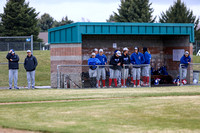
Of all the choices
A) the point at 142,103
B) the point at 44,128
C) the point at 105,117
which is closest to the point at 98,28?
the point at 142,103

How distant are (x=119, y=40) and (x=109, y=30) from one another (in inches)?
73.1

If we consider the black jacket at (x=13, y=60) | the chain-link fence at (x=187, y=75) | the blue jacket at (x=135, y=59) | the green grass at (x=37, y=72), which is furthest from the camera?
the green grass at (x=37, y=72)

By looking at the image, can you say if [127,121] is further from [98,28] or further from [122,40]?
[122,40]

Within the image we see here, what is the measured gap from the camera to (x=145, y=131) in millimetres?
8383

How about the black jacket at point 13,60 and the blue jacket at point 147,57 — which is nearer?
the black jacket at point 13,60

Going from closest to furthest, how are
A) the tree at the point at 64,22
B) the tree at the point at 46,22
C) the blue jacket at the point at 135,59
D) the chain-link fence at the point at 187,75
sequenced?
the blue jacket at the point at 135,59 < the chain-link fence at the point at 187,75 < the tree at the point at 64,22 < the tree at the point at 46,22

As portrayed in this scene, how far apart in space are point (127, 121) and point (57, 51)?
14.7 metres

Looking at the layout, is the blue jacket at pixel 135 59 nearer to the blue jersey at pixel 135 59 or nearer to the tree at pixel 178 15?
the blue jersey at pixel 135 59

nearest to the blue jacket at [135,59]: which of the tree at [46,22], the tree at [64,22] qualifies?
the tree at [64,22]

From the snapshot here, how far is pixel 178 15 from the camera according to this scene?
60688 millimetres

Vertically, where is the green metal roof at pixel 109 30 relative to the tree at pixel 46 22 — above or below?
below

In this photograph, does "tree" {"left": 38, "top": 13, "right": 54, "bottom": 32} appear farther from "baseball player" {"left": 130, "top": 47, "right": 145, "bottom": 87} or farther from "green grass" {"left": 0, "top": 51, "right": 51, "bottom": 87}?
"baseball player" {"left": 130, "top": 47, "right": 145, "bottom": 87}

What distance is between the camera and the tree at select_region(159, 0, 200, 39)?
60216mm

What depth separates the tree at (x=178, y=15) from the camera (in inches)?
2371
